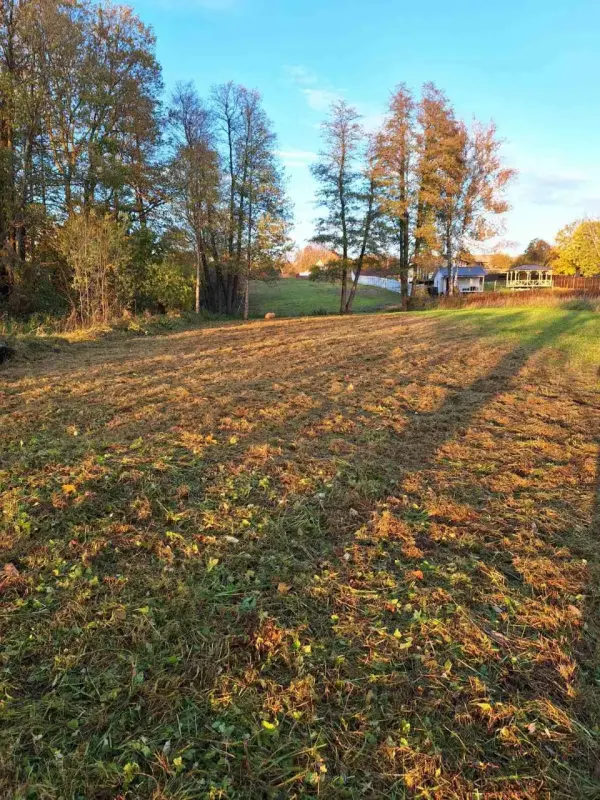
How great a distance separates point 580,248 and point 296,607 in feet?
185

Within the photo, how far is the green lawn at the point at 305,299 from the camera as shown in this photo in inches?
1149

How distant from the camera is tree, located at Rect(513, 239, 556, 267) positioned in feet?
209

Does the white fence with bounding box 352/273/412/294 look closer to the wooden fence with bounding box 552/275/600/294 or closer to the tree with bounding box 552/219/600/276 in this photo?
the wooden fence with bounding box 552/275/600/294

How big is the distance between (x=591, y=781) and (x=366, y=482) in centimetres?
204

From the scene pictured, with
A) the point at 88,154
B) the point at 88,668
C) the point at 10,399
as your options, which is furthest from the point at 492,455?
the point at 88,154

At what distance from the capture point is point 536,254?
65.6 m

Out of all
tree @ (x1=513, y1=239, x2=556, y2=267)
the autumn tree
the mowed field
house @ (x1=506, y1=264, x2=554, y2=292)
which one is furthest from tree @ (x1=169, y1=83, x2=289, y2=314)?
tree @ (x1=513, y1=239, x2=556, y2=267)

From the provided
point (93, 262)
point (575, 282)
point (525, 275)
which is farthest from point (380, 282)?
point (93, 262)

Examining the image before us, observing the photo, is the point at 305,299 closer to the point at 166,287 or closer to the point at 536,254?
the point at 166,287

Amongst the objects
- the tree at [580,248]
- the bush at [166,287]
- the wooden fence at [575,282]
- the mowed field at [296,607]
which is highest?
the tree at [580,248]

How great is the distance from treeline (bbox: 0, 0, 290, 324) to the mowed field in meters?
11.1

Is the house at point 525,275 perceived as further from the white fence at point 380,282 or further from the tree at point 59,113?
the tree at point 59,113

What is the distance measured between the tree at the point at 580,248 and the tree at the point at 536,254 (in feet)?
39.4

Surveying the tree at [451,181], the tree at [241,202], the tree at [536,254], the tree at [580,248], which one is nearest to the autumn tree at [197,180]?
the tree at [241,202]
